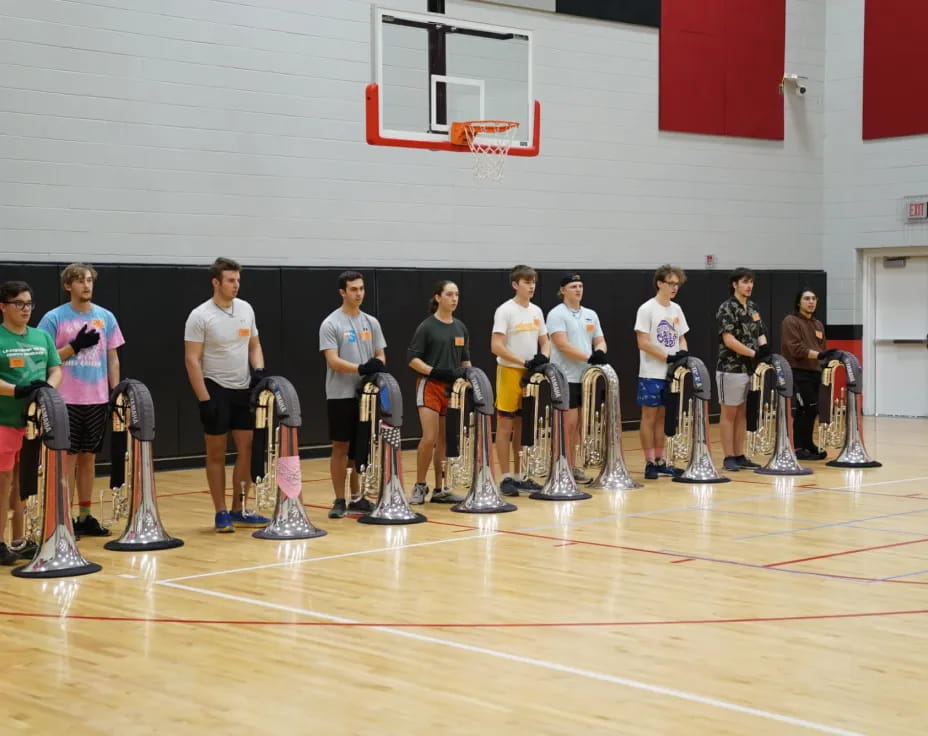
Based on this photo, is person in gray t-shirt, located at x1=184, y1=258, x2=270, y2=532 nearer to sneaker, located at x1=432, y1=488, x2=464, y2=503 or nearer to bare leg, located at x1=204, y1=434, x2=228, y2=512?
bare leg, located at x1=204, y1=434, x2=228, y2=512

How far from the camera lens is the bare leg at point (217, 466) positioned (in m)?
8.98

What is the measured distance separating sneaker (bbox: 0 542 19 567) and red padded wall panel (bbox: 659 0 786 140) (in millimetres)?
11749

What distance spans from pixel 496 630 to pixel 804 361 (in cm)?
771

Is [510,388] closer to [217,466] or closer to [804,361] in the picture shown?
[217,466]

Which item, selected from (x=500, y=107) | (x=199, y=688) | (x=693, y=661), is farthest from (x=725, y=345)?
(x=199, y=688)

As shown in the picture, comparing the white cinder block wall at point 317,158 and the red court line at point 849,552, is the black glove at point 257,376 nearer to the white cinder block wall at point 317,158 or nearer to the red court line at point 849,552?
the red court line at point 849,552

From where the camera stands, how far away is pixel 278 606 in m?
6.74

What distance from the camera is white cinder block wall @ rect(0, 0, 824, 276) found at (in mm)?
12391

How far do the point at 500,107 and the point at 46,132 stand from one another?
441 cm

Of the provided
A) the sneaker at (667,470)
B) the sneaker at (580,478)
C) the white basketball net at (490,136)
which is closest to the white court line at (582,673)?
the sneaker at (580,478)

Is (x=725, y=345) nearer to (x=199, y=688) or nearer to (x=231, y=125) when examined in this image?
(x=231, y=125)

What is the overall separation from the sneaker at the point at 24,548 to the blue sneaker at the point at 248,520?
5.08 feet

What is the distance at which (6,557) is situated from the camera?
7906mm

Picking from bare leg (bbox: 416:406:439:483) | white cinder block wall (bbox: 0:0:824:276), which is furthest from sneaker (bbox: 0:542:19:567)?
white cinder block wall (bbox: 0:0:824:276)
